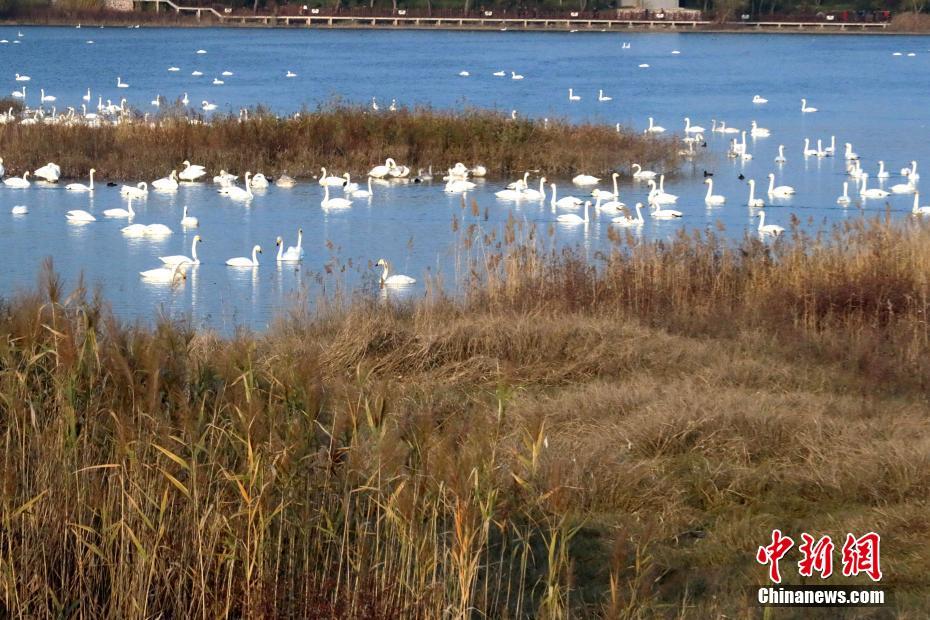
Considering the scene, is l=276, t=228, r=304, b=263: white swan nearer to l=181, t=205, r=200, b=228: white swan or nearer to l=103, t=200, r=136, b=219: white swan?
l=181, t=205, r=200, b=228: white swan

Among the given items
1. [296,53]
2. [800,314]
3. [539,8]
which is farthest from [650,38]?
[800,314]

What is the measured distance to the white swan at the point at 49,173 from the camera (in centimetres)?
2294

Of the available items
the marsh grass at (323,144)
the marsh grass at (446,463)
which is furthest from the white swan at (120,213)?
the marsh grass at (446,463)

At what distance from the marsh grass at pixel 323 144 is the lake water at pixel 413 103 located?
2.33 feet

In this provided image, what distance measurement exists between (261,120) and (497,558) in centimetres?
2063

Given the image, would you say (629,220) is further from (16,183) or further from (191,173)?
(16,183)

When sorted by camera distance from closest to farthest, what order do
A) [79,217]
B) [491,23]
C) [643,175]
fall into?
1. [79,217]
2. [643,175]
3. [491,23]

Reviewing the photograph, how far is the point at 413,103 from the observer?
41875 mm

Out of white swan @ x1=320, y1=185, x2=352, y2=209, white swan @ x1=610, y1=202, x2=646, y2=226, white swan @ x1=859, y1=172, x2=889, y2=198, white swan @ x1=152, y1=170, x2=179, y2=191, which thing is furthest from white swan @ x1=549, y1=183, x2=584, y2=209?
white swan @ x1=152, y1=170, x2=179, y2=191

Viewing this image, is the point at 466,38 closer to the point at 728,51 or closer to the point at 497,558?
the point at 728,51

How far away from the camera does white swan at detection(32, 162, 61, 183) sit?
22.9 metres

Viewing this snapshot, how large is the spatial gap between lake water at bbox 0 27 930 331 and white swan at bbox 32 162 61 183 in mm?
411

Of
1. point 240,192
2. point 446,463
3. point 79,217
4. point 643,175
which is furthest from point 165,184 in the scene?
point 446,463

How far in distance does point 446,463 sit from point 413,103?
126ft
